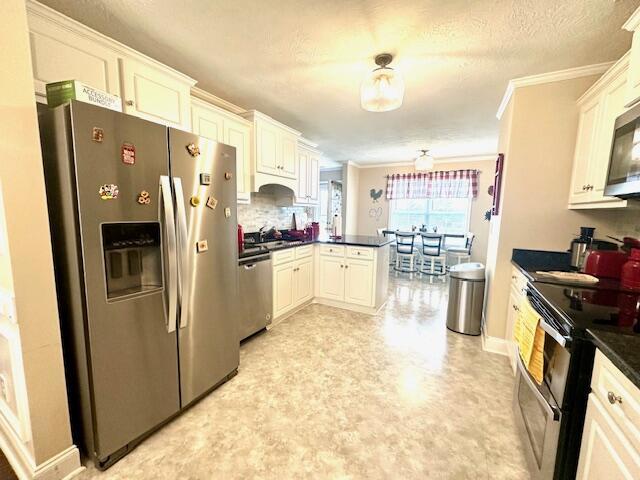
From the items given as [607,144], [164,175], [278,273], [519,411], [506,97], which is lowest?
[519,411]

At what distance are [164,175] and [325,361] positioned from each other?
190cm

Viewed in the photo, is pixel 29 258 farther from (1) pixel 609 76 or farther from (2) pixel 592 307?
(1) pixel 609 76

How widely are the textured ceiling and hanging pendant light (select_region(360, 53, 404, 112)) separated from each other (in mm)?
221

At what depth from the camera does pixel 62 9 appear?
1.53 m

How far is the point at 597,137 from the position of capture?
6.02ft

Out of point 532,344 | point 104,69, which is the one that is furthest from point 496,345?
point 104,69

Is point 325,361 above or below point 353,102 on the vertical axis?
below

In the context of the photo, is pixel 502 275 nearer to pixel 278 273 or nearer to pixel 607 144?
pixel 607 144

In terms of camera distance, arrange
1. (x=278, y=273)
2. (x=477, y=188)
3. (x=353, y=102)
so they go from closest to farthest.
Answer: (x=353, y=102), (x=278, y=273), (x=477, y=188)

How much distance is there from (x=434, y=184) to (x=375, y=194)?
1.32 m

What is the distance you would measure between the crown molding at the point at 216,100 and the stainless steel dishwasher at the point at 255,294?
1629 millimetres

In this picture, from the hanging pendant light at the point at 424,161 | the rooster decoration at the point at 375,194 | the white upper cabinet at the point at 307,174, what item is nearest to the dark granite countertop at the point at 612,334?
the hanging pendant light at the point at 424,161

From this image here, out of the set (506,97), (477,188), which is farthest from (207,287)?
(477,188)

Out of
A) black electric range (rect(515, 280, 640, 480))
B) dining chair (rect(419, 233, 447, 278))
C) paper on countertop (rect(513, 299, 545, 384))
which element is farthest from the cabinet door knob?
dining chair (rect(419, 233, 447, 278))
